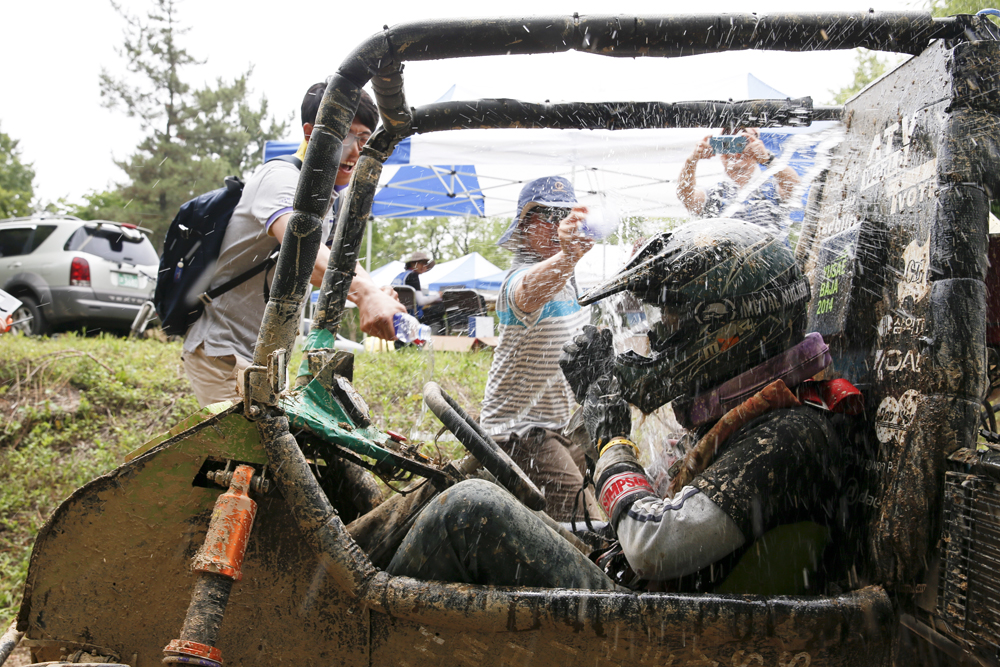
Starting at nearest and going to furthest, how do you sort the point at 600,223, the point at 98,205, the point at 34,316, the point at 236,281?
the point at 600,223 < the point at 236,281 < the point at 34,316 < the point at 98,205

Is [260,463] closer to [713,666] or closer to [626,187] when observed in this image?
[713,666]

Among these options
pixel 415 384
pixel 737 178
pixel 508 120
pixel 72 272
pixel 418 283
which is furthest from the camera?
pixel 72 272

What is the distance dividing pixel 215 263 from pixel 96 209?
1019 inches

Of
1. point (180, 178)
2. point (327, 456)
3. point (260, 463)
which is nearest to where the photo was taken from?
point (260, 463)

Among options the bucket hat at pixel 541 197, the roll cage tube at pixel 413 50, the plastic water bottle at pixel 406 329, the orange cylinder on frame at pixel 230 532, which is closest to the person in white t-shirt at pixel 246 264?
the plastic water bottle at pixel 406 329

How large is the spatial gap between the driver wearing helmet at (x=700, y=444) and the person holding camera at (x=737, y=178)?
53 cm

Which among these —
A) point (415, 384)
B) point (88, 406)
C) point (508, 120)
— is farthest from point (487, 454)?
point (88, 406)

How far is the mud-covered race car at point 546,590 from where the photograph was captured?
1439 millimetres

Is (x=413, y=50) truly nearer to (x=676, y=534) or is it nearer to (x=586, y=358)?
(x=586, y=358)

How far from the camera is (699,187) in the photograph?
2.53m

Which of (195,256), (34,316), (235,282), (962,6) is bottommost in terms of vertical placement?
(34,316)

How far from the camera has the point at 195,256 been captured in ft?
9.53

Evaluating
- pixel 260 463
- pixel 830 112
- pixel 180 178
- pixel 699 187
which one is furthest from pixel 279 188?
pixel 180 178

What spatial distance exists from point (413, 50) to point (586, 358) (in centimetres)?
108
